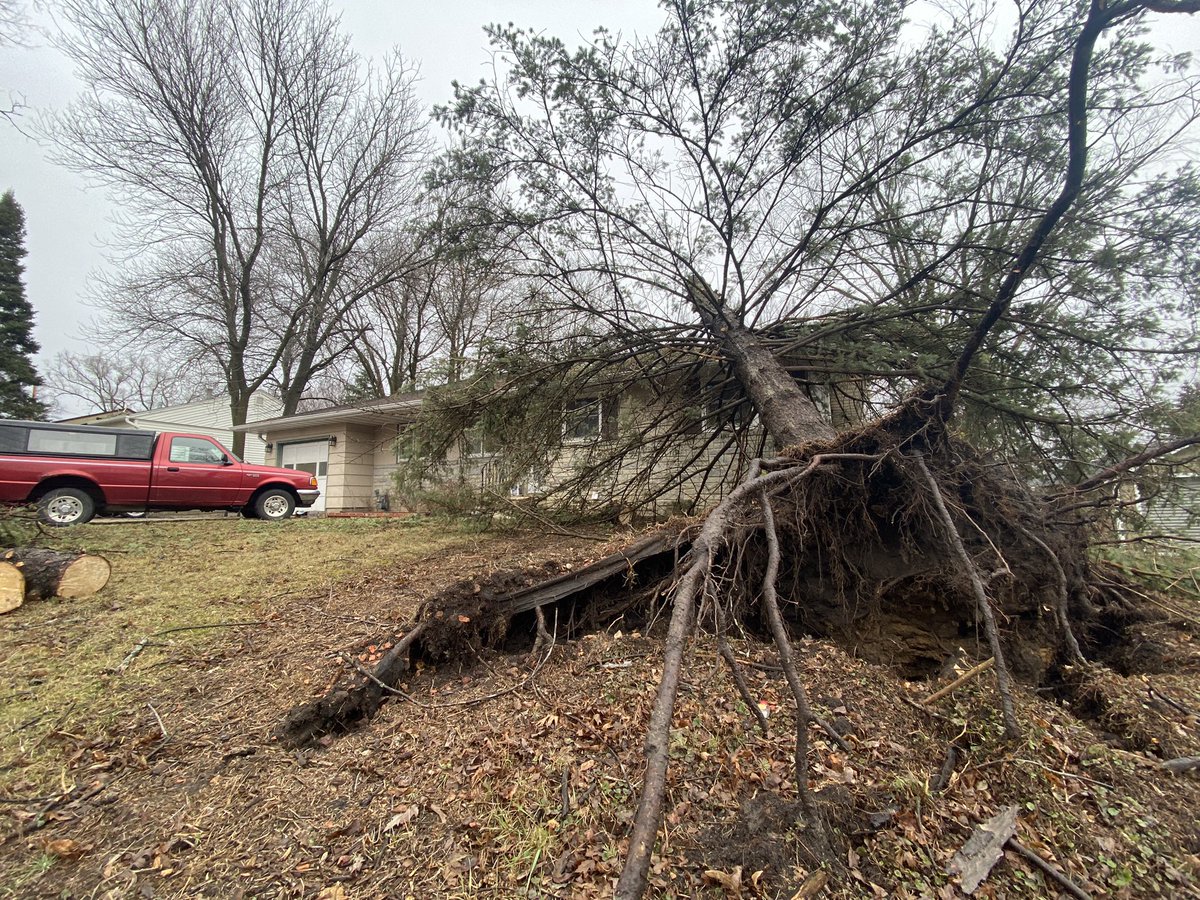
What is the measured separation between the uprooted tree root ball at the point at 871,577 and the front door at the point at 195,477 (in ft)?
26.8

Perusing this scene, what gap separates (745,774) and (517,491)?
16.5 ft

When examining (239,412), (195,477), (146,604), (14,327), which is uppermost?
(14,327)

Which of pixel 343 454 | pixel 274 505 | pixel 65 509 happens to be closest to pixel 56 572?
pixel 65 509

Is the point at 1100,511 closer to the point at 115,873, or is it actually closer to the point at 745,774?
the point at 745,774

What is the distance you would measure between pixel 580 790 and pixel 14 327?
115 feet

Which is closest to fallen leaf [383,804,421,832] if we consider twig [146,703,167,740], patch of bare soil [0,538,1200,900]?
patch of bare soil [0,538,1200,900]

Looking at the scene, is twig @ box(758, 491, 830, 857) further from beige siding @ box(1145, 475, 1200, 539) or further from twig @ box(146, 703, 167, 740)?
beige siding @ box(1145, 475, 1200, 539)

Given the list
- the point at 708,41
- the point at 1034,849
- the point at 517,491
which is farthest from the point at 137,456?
the point at 1034,849

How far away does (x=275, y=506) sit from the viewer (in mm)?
10375

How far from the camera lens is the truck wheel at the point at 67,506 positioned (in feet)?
25.2

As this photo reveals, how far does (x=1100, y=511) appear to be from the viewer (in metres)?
4.21

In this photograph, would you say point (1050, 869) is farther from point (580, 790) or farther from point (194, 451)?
point (194, 451)

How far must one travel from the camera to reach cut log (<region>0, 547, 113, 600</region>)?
4.41 m

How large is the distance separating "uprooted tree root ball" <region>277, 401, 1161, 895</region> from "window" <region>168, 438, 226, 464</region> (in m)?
8.36
